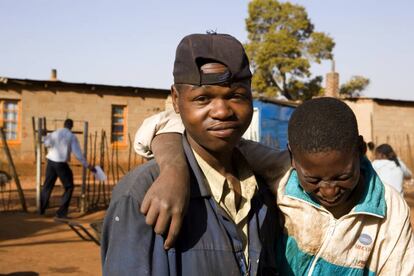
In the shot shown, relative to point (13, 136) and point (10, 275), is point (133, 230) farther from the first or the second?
point (13, 136)

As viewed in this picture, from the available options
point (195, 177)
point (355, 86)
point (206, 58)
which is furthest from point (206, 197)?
point (355, 86)

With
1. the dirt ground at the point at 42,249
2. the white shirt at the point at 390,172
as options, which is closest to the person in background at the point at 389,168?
the white shirt at the point at 390,172

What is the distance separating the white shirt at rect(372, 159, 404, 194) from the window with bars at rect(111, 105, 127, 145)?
40.9 ft

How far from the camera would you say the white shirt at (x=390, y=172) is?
6.47 m

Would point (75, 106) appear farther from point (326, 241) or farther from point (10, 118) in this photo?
point (326, 241)

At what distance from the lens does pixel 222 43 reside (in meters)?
1.50

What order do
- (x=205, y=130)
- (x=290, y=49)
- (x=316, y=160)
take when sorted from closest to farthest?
(x=205, y=130), (x=316, y=160), (x=290, y=49)

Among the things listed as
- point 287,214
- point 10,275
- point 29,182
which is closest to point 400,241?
point 287,214

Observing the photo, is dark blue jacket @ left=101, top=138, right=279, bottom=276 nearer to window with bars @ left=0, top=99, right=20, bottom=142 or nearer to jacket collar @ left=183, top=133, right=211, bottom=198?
jacket collar @ left=183, top=133, right=211, bottom=198

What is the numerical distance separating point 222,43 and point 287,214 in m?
0.71

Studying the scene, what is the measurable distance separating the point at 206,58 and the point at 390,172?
18.5 feet

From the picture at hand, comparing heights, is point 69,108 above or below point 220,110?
below

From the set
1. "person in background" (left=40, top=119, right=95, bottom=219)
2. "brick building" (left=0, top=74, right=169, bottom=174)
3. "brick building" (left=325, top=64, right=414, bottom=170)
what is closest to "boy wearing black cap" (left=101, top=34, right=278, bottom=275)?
"person in background" (left=40, top=119, right=95, bottom=219)

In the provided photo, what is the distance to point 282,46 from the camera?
27250mm
